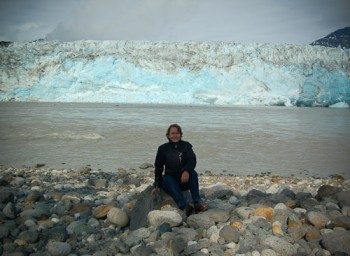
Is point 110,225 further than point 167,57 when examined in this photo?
No

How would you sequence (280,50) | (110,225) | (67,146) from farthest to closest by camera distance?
(280,50)
(67,146)
(110,225)

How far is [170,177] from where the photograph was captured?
2756 mm

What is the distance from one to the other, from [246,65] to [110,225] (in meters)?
32.3

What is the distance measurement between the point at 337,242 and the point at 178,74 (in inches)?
1263

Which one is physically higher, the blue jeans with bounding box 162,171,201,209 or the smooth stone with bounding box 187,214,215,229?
the blue jeans with bounding box 162,171,201,209

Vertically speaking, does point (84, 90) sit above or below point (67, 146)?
above

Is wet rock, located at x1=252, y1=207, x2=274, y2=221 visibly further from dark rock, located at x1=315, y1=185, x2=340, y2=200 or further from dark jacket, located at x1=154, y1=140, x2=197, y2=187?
dark rock, located at x1=315, y1=185, x2=340, y2=200

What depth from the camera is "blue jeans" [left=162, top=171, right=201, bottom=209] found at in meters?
2.70

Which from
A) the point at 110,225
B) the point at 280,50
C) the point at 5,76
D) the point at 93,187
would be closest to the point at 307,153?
the point at 93,187

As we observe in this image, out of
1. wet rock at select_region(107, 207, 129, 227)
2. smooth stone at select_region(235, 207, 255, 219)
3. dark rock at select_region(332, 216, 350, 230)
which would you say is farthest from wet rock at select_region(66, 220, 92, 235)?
dark rock at select_region(332, 216, 350, 230)

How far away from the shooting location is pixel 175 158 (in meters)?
2.77

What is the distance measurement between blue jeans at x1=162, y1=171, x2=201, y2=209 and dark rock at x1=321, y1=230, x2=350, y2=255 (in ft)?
3.34

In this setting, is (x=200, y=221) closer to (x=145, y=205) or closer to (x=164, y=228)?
(x=164, y=228)

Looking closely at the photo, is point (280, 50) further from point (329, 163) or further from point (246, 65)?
point (329, 163)
